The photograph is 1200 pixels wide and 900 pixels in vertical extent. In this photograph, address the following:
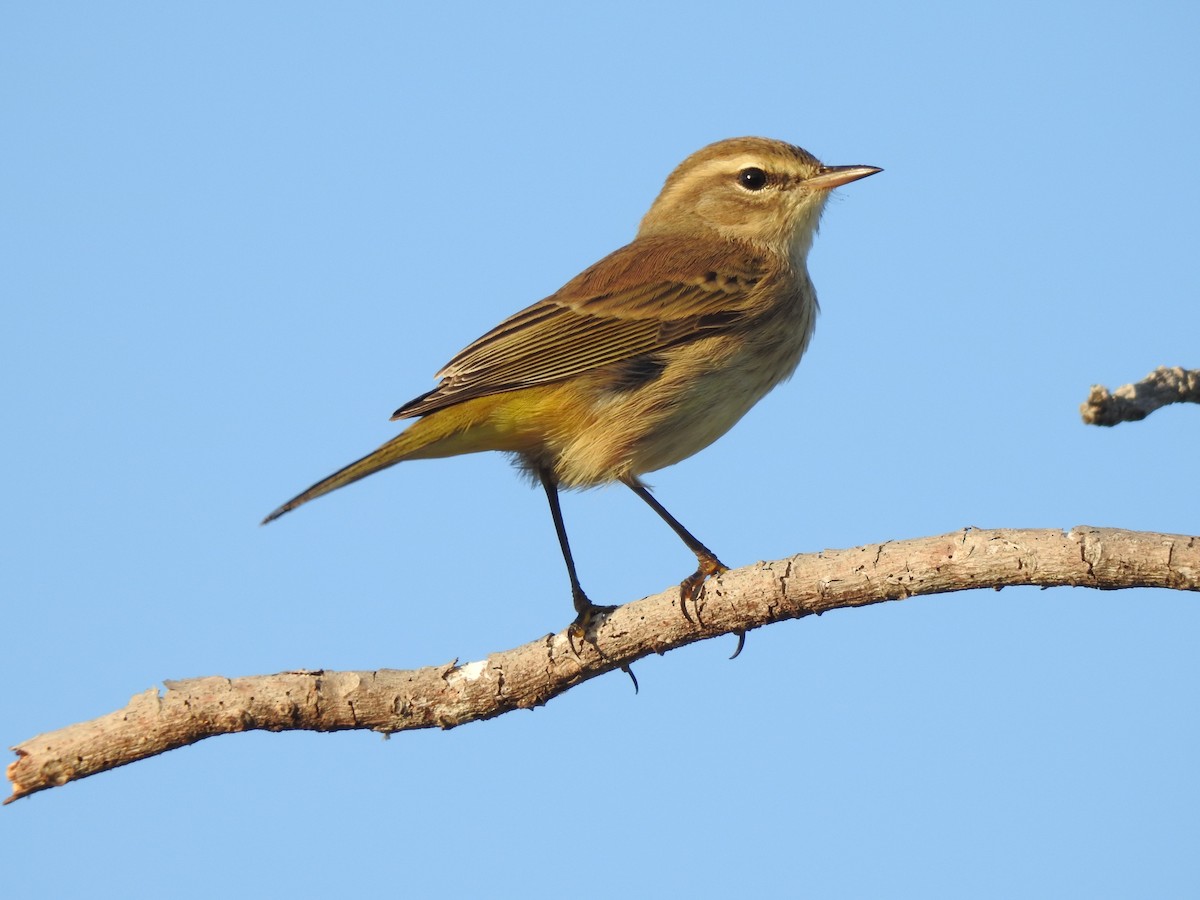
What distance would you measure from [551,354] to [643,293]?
2.69 ft

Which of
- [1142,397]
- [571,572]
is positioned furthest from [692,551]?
[1142,397]

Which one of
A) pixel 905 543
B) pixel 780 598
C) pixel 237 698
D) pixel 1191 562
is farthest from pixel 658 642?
pixel 1191 562

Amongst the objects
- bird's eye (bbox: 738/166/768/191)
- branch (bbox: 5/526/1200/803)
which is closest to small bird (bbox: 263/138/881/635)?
bird's eye (bbox: 738/166/768/191)

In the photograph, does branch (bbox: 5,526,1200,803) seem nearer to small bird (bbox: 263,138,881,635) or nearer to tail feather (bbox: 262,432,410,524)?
small bird (bbox: 263,138,881,635)

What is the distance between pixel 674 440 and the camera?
658 cm

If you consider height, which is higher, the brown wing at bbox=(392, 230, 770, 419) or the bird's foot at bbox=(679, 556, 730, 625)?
the brown wing at bbox=(392, 230, 770, 419)

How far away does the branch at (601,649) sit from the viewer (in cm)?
401

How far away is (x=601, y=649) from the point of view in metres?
5.37

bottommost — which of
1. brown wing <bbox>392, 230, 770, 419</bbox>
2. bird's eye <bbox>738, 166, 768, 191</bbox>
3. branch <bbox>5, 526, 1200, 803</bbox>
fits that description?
branch <bbox>5, 526, 1200, 803</bbox>

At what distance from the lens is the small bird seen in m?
6.31

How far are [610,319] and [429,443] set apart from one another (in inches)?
58.7

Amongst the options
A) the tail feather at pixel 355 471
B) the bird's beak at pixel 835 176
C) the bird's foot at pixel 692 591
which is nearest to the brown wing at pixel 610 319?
the tail feather at pixel 355 471

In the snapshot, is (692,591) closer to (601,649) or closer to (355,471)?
(601,649)

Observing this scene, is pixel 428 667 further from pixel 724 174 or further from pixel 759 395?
pixel 724 174
